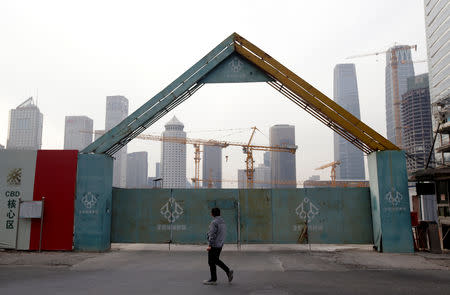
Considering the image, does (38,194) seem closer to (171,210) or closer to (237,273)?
(171,210)

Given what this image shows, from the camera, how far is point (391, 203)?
14.5 m

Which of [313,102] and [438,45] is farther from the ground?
[438,45]

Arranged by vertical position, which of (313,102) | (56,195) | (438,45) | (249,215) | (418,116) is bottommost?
(249,215)

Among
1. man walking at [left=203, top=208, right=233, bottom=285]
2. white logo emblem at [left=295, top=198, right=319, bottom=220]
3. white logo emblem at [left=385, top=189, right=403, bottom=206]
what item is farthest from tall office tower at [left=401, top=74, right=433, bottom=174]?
man walking at [left=203, top=208, right=233, bottom=285]

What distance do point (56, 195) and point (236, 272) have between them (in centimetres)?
925

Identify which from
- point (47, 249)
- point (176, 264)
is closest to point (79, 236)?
A: point (47, 249)

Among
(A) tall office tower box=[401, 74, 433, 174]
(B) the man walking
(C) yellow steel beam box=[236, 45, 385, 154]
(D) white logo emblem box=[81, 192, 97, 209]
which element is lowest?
(B) the man walking

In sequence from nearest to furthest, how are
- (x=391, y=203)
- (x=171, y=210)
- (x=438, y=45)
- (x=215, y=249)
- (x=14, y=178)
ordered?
(x=215, y=249), (x=391, y=203), (x=14, y=178), (x=171, y=210), (x=438, y=45)

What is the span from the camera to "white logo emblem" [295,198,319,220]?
15.6 metres

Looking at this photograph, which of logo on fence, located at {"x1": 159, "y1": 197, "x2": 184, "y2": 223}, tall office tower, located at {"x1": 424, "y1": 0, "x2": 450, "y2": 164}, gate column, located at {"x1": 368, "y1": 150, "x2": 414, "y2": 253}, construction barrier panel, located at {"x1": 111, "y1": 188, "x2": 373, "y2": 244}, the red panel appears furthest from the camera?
tall office tower, located at {"x1": 424, "y1": 0, "x2": 450, "y2": 164}

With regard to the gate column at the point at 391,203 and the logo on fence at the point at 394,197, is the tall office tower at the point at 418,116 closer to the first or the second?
the gate column at the point at 391,203

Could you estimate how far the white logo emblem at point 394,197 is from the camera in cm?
1448

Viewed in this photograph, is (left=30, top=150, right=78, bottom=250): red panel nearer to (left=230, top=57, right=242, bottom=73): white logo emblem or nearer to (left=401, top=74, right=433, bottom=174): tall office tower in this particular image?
(left=230, top=57, right=242, bottom=73): white logo emblem

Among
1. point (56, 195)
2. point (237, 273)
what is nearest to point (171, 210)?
point (56, 195)
